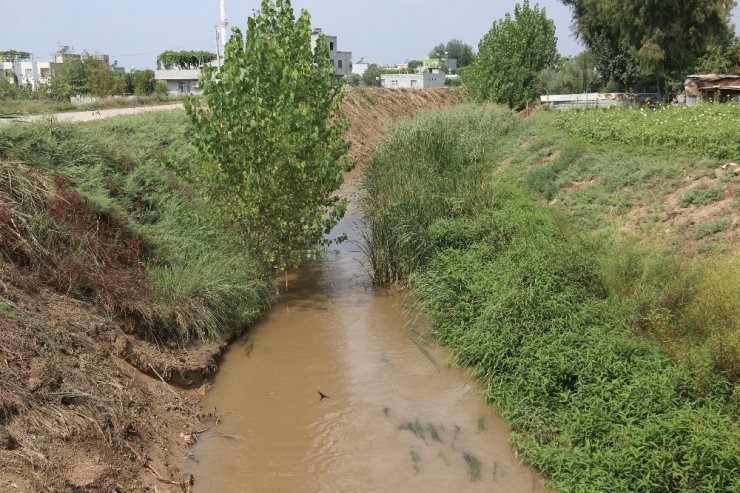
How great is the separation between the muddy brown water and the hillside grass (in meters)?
0.75

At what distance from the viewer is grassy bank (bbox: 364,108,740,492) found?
229 inches

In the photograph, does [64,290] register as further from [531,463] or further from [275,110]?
[531,463]

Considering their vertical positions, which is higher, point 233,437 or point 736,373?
point 736,373

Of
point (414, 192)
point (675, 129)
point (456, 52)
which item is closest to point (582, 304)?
point (414, 192)

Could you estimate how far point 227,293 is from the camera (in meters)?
9.87

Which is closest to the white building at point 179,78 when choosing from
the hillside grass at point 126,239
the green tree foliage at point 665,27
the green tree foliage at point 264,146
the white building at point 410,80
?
the white building at point 410,80

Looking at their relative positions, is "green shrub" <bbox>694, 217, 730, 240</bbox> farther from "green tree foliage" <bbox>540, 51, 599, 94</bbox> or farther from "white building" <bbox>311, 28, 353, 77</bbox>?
"white building" <bbox>311, 28, 353, 77</bbox>

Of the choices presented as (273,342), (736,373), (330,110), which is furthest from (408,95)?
(736,373)

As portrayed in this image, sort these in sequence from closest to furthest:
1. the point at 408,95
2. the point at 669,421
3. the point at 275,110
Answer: the point at 669,421
the point at 275,110
the point at 408,95

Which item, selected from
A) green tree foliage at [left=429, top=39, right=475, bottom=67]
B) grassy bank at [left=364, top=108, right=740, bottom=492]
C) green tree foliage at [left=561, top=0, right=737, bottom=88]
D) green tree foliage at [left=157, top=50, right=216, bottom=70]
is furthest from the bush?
green tree foliage at [left=429, top=39, right=475, bottom=67]

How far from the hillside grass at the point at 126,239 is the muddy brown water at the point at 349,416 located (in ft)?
2.45

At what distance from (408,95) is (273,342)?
4368 cm

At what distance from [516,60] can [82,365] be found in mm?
28605

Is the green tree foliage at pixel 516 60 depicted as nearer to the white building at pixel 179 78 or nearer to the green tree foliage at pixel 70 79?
the green tree foliage at pixel 70 79
